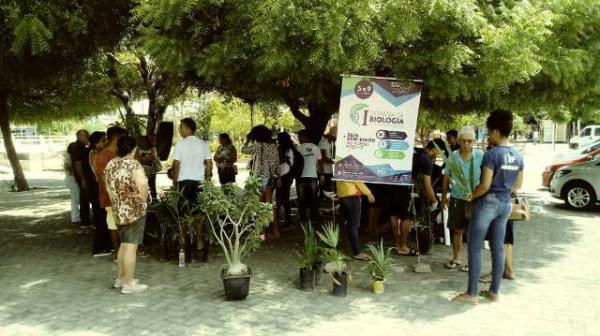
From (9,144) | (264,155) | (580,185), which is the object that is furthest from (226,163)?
(9,144)

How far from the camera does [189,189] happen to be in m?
7.81

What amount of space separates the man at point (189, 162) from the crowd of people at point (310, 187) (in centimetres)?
1

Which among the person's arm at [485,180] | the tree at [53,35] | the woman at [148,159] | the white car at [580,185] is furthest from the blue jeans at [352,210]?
the white car at [580,185]

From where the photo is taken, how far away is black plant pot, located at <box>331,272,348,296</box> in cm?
602

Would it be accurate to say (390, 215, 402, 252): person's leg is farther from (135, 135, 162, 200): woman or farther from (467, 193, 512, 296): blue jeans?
(135, 135, 162, 200): woman

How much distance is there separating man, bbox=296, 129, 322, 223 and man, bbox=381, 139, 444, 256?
159cm

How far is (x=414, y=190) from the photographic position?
8141 mm

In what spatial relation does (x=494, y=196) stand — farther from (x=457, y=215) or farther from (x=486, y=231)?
(x=457, y=215)

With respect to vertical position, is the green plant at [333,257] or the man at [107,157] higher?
the man at [107,157]

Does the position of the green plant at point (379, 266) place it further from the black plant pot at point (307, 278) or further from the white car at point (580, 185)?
the white car at point (580, 185)

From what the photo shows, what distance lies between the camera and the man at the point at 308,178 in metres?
9.25

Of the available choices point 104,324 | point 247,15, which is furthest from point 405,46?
point 104,324

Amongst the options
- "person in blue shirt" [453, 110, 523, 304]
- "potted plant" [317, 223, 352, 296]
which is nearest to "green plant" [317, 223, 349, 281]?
"potted plant" [317, 223, 352, 296]

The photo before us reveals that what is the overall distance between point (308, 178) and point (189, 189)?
2.33 metres
